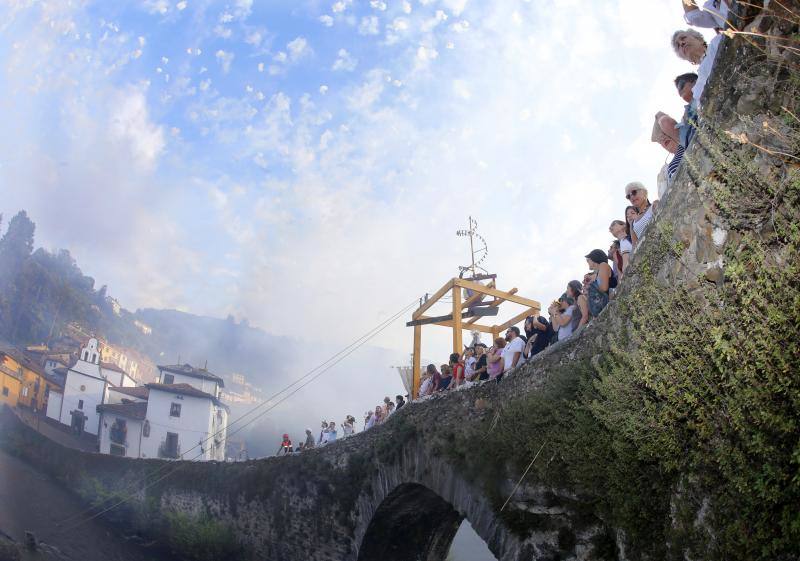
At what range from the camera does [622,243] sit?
6074 millimetres

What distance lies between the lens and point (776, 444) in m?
3.33

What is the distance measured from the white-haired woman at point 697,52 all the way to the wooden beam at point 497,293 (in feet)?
28.6

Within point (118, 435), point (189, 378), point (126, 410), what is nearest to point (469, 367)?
point (126, 410)

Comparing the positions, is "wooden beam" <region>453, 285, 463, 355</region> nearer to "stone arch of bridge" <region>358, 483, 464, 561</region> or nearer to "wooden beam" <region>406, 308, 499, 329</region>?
"wooden beam" <region>406, 308, 499, 329</region>

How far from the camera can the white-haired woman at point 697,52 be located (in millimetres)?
4484

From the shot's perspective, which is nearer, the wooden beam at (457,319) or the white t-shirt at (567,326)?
the white t-shirt at (567,326)

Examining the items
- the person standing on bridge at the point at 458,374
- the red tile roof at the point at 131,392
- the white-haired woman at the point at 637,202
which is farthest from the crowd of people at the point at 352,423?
the red tile roof at the point at 131,392

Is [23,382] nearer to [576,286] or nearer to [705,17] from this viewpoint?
[576,286]

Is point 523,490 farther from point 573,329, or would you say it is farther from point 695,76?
point 695,76

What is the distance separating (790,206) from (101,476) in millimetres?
31827

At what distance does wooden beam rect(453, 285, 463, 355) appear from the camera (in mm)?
13023

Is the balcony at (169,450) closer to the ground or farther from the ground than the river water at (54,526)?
farther from the ground

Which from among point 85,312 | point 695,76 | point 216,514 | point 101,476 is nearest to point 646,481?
point 695,76

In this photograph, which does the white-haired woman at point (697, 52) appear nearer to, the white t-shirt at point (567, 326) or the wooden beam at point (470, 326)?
the white t-shirt at point (567, 326)
